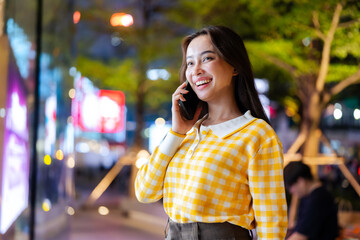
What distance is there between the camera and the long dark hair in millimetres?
1335

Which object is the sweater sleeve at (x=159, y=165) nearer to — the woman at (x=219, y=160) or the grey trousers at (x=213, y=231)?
the woman at (x=219, y=160)

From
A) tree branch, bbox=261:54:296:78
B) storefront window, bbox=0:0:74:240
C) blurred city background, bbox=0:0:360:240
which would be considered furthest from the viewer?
tree branch, bbox=261:54:296:78

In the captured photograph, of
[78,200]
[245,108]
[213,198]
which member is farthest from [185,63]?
[78,200]

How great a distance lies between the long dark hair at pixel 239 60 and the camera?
1335 millimetres

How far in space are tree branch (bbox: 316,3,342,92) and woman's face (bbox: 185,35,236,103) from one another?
455 cm

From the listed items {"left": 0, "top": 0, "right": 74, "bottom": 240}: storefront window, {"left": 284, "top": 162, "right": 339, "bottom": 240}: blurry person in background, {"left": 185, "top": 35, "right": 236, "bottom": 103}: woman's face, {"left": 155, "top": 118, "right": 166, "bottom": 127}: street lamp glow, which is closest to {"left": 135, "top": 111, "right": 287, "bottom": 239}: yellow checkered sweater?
{"left": 185, "top": 35, "right": 236, "bottom": 103}: woman's face

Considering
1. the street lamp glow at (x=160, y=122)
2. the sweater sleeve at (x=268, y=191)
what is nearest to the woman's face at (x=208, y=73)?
the sweater sleeve at (x=268, y=191)

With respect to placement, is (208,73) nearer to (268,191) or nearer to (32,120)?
(268,191)

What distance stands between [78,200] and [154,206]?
9.14 feet

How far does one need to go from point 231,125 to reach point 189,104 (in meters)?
0.17

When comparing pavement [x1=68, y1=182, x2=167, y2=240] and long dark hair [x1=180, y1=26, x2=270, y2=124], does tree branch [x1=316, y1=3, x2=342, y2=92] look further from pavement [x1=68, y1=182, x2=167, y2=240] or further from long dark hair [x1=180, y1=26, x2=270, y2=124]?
long dark hair [x1=180, y1=26, x2=270, y2=124]

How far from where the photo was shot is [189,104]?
4.66ft

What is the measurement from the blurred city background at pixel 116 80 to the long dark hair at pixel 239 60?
42.7 inches

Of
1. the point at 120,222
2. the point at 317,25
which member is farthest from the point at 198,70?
the point at 120,222
